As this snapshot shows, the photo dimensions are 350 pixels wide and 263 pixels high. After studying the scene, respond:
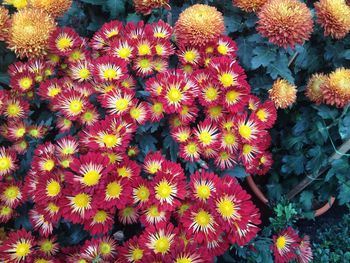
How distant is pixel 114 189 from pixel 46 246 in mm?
320

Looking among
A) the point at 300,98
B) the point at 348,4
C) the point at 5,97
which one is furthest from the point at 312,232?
the point at 5,97

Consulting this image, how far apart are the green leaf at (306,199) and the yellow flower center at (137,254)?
0.81 metres

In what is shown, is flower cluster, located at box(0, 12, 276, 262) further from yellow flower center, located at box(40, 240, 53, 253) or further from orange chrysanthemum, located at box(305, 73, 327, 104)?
orange chrysanthemum, located at box(305, 73, 327, 104)

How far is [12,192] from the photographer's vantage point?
118 centimetres

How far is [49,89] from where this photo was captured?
1.25m

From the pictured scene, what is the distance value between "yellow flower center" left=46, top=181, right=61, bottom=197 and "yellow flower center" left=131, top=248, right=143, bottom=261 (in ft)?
0.85

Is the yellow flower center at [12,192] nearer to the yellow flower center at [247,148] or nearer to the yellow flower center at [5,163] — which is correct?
the yellow flower center at [5,163]

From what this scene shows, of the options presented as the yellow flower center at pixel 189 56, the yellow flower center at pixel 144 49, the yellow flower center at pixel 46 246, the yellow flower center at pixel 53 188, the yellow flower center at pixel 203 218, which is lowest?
the yellow flower center at pixel 46 246

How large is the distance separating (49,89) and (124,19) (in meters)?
0.53

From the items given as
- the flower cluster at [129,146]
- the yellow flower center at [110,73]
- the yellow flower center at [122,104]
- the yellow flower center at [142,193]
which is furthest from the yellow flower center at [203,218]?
the yellow flower center at [110,73]

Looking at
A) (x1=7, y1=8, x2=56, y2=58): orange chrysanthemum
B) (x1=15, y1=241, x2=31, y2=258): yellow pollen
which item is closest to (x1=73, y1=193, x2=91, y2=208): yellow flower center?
(x1=15, y1=241, x2=31, y2=258): yellow pollen

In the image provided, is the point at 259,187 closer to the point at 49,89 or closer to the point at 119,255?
the point at 119,255

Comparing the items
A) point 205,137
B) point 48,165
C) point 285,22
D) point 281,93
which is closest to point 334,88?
point 281,93

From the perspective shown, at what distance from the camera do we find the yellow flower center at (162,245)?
1.03m
